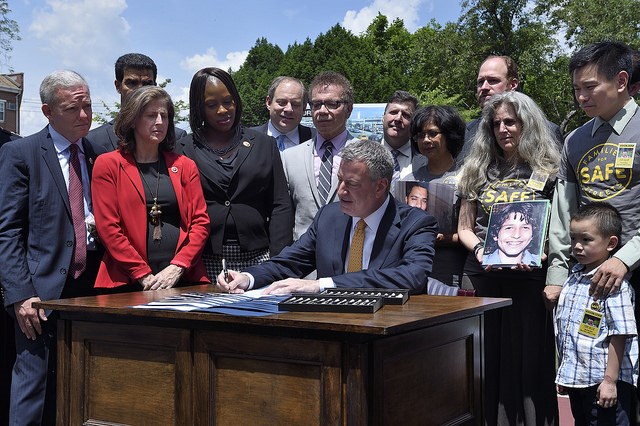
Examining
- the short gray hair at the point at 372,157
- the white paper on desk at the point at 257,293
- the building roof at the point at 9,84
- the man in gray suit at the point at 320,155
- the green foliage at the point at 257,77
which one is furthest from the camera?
the building roof at the point at 9,84

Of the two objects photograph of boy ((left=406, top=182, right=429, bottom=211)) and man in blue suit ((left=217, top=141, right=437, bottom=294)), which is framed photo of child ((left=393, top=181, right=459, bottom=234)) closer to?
photograph of boy ((left=406, top=182, right=429, bottom=211))

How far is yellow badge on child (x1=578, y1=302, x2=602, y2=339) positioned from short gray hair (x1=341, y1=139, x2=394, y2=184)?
125cm

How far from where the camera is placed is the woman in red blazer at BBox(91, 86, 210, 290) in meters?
4.13

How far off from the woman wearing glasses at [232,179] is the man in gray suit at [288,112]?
127 centimetres

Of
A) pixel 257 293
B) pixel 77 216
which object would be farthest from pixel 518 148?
pixel 77 216

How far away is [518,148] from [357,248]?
1305 millimetres

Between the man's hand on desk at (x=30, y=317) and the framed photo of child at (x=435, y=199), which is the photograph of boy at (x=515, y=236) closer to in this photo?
the framed photo of child at (x=435, y=199)

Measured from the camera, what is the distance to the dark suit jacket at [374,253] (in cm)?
351

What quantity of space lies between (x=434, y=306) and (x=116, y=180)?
2083mm

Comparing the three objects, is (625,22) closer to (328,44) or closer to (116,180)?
(328,44)

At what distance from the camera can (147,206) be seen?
4238 millimetres

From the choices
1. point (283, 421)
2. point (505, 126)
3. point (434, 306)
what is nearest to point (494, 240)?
point (505, 126)

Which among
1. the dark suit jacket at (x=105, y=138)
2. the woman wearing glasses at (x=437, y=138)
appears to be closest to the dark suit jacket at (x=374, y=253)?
the woman wearing glasses at (x=437, y=138)

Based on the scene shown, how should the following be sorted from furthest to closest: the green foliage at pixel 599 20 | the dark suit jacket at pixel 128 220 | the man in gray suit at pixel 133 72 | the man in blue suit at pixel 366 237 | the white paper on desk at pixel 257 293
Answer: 1. the green foliage at pixel 599 20
2. the man in gray suit at pixel 133 72
3. the dark suit jacket at pixel 128 220
4. the man in blue suit at pixel 366 237
5. the white paper on desk at pixel 257 293
